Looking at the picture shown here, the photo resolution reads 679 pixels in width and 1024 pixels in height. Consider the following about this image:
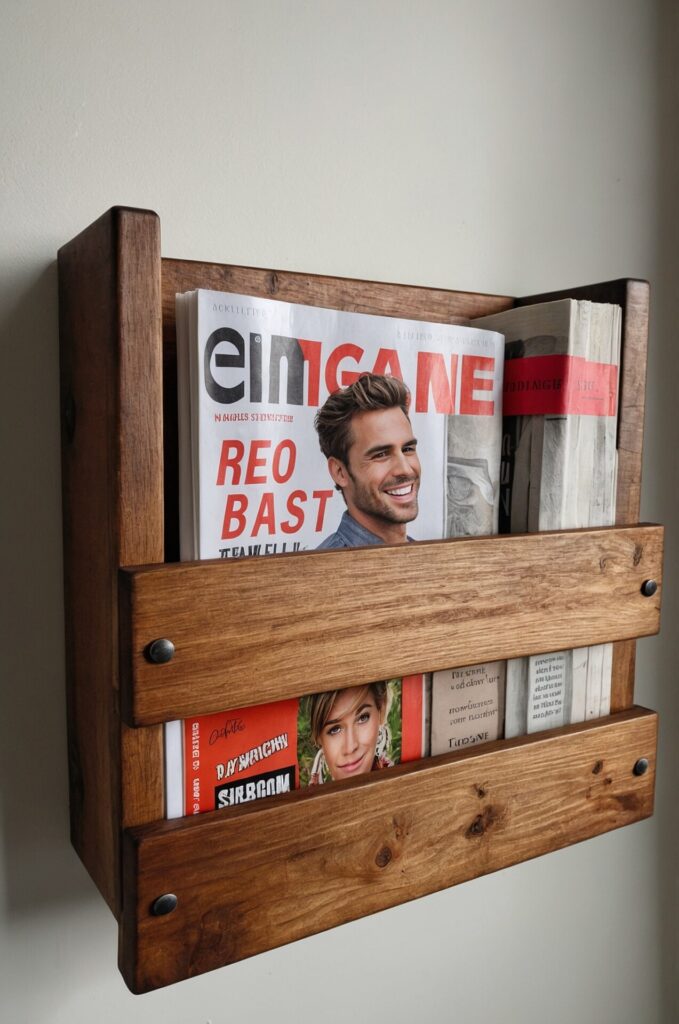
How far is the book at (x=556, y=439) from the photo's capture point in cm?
61

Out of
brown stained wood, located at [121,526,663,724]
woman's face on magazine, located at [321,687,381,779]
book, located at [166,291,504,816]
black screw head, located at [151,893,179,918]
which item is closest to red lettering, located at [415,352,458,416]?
book, located at [166,291,504,816]

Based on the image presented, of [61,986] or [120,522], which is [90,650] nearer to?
[120,522]

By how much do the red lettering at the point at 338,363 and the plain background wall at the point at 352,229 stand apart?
5.7 inches

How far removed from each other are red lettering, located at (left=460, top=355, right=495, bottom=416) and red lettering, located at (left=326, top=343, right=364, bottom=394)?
0.10 m

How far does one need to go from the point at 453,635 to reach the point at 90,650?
9.7 inches

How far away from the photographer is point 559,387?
61cm

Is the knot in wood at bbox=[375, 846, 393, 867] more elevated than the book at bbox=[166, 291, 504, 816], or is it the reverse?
the book at bbox=[166, 291, 504, 816]

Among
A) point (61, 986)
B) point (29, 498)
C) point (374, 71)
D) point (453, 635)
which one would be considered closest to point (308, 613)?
point (453, 635)

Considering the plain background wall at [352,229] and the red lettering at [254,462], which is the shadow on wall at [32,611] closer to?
the plain background wall at [352,229]

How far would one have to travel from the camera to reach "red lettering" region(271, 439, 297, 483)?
20.9 inches

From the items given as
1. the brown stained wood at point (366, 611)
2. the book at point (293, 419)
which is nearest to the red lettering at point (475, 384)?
the book at point (293, 419)

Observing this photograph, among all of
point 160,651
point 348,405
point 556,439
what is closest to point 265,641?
point 160,651

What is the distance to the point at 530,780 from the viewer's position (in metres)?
0.63

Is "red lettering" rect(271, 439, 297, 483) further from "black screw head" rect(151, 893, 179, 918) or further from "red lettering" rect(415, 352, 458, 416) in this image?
"black screw head" rect(151, 893, 179, 918)
